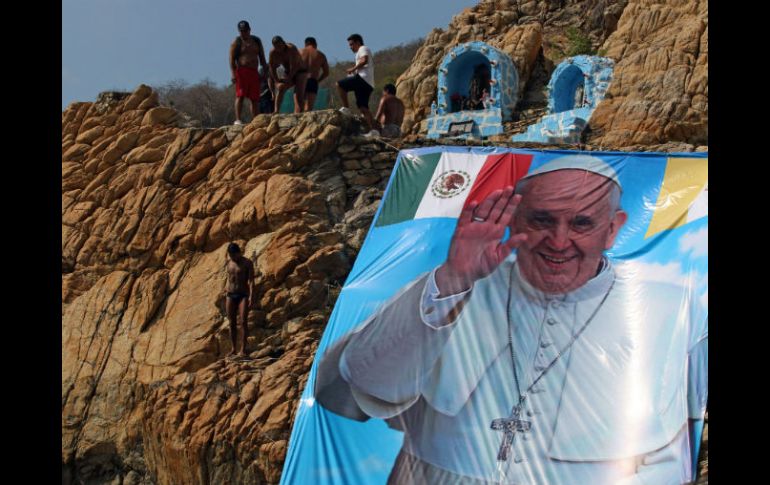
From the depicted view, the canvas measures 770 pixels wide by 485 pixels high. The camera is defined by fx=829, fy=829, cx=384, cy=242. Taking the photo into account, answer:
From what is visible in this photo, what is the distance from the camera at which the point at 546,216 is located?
6.85 meters

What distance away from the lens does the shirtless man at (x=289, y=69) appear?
404 inches

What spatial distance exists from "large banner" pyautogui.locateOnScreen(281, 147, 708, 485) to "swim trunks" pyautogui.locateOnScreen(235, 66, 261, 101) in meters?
3.84

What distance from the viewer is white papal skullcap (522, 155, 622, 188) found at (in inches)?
274

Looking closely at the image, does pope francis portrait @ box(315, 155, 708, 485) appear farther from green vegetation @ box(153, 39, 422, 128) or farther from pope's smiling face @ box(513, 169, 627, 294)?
green vegetation @ box(153, 39, 422, 128)

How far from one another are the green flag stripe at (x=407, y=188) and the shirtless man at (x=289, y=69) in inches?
117

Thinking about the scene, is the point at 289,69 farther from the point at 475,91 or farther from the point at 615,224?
the point at 475,91

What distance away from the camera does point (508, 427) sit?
5719 mm

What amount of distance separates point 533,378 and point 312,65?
234 inches

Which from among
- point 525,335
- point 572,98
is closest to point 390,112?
point 525,335

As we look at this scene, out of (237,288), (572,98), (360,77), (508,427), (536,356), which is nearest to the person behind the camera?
(508,427)

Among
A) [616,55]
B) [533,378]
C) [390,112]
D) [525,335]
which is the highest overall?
[616,55]

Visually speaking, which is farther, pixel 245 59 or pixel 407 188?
pixel 245 59

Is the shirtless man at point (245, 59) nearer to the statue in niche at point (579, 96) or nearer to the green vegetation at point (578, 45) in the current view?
the statue in niche at point (579, 96)

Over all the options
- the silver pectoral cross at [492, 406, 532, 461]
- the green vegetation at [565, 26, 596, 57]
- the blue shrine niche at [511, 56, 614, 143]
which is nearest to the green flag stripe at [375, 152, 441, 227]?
the silver pectoral cross at [492, 406, 532, 461]
